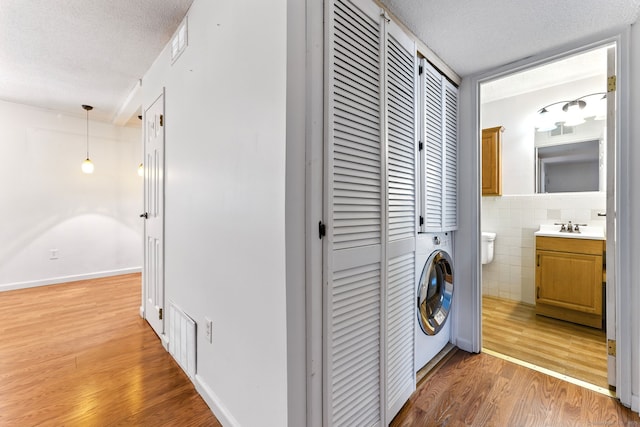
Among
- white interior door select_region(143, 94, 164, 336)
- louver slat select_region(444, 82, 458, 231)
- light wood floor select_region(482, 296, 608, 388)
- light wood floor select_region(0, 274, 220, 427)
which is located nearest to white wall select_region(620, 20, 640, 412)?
light wood floor select_region(482, 296, 608, 388)

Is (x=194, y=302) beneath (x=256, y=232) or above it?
beneath

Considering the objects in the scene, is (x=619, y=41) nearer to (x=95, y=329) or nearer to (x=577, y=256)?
(x=577, y=256)

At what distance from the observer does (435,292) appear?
1.98 meters

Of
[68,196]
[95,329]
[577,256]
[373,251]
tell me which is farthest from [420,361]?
[68,196]

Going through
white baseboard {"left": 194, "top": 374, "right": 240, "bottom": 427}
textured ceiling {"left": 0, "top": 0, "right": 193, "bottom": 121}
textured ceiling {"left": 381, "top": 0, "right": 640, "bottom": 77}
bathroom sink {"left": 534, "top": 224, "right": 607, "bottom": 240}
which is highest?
textured ceiling {"left": 0, "top": 0, "right": 193, "bottom": 121}

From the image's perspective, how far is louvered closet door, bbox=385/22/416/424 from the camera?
4.60ft

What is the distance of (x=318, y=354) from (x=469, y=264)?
1.64m

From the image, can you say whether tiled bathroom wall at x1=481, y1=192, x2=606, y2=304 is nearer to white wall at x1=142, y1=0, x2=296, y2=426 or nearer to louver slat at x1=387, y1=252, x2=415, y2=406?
louver slat at x1=387, y1=252, x2=415, y2=406

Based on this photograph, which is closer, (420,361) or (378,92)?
(378,92)

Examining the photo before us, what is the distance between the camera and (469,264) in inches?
83.9

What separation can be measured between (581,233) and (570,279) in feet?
1.56

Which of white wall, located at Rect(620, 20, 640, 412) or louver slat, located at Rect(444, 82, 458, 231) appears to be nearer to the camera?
white wall, located at Rect(620, 20, 640, 412)

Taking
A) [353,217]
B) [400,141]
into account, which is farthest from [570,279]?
[353,217]

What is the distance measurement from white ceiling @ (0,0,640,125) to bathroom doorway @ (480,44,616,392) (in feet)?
1.54
